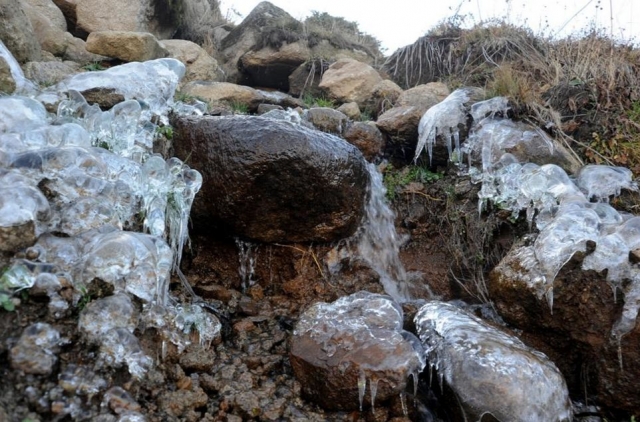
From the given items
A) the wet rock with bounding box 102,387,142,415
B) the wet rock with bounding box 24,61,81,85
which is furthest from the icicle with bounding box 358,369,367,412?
the wet rock with bounding box 24,61,81,85

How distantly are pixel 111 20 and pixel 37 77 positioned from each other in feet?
9.63

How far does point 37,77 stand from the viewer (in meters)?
4.75

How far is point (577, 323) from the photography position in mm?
3443

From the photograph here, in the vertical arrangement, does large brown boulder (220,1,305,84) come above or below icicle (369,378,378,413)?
above

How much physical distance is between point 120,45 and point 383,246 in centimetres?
354

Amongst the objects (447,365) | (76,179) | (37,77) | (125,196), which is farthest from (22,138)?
(447,365)

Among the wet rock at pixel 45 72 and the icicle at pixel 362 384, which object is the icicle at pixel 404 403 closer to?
the icicle at pixel 362 384

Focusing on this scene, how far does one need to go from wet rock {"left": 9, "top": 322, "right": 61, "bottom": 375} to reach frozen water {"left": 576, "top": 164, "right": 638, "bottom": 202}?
375 cm

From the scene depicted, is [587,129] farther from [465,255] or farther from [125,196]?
[125,196]

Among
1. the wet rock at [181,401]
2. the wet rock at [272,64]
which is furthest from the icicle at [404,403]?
the wet rock at [272,64]

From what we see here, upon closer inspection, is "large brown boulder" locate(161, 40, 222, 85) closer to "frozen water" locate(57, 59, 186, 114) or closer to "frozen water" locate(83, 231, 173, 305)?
"frozen water" locate(57, 59, 186, 114)

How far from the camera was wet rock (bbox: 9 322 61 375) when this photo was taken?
2457mm

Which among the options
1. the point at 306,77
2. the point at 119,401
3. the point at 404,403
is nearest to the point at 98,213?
the point at 119,401

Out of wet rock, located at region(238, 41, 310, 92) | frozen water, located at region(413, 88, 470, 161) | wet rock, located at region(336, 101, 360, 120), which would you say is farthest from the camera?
wet rock, located at region(238, 41, 310, 92)
